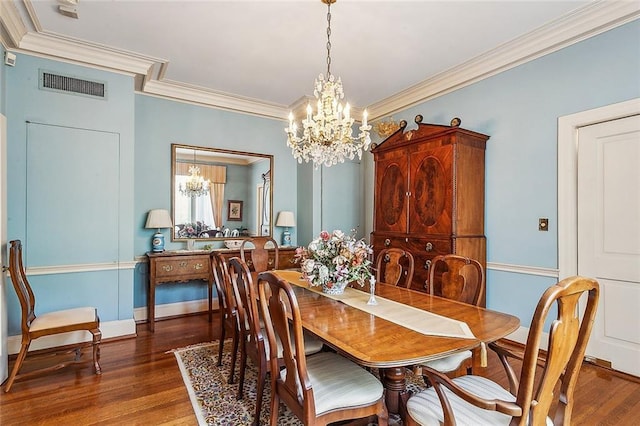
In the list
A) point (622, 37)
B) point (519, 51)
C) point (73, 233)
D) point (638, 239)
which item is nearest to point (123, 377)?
point (73, 233)

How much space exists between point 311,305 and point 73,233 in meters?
2.66

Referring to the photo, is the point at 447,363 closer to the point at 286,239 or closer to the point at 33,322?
the point at 33,322

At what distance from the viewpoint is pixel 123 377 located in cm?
259

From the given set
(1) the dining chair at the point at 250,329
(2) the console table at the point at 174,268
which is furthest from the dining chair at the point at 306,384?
(2) the console table at the point at 174,268

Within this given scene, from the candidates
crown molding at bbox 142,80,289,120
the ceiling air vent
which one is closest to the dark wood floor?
the ceiling air vent

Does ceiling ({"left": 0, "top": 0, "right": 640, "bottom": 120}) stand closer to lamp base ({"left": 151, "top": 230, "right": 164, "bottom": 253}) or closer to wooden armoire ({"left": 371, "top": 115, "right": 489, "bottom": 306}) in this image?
wooden armoire ({"left": 371, "top": 115, "right": 489, "bottom": 306})

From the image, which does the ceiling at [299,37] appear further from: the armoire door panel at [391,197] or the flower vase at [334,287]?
the flower vase at [334,287]

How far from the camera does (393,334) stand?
5.21 feet

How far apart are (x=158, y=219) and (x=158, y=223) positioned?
0.05 m

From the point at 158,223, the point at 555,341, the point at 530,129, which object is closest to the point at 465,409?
the point at 555,341

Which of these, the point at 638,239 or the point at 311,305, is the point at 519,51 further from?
the point at 311,305

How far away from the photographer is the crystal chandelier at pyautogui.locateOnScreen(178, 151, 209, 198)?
429cm

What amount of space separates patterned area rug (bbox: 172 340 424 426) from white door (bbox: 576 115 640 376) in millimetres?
1661

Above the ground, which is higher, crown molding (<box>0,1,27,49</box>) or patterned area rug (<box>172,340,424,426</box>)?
crown molding (<box>0,1,27,49</box>)
